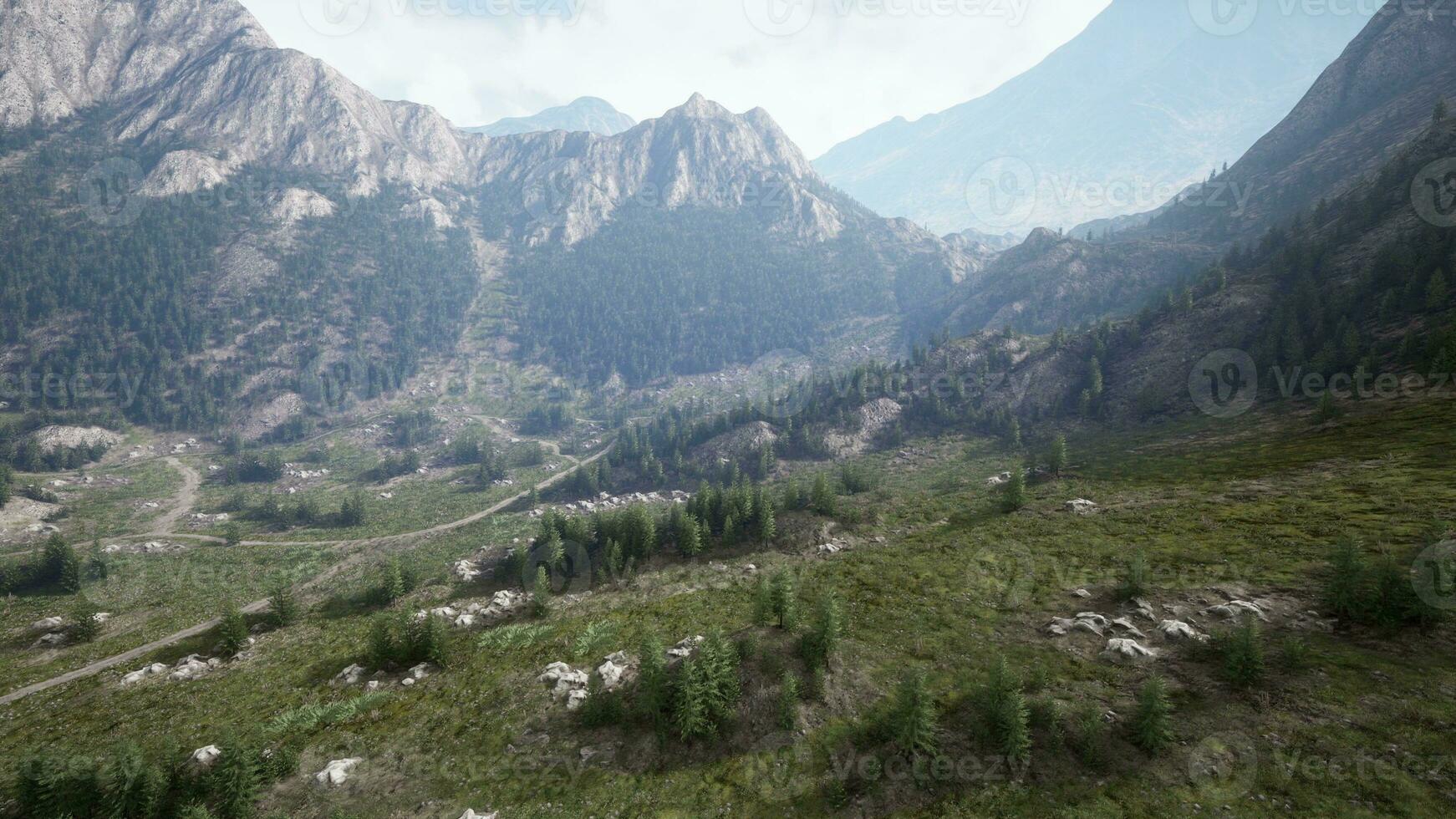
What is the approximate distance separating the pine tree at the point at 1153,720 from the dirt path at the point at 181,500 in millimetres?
191232

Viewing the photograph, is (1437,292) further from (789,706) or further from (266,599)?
(266,599)

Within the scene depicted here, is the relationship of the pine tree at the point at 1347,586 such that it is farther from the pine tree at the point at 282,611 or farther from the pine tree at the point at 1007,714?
the pine tree at the point at 282,611

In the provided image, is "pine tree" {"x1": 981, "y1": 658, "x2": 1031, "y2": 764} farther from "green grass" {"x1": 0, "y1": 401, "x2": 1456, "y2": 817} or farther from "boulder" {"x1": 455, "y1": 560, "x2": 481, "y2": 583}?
"boulder" {"x1": 455, "y1": 560, "x2": 481, "y2": 583}

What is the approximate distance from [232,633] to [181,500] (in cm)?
14486

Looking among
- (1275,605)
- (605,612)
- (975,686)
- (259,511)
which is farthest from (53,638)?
(1275,605)

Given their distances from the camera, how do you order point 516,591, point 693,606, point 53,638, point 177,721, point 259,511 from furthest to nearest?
point 259,511, point 516,591, point 53,638, point 693,606, point 177,721

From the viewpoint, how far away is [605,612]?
56.9 m

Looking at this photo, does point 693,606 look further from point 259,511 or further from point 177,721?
point 259,511

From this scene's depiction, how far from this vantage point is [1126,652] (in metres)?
33.9

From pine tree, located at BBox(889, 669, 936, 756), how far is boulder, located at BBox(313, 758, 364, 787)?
121 feet

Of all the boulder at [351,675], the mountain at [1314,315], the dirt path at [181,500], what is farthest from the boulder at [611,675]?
the dirt path at [181,500]

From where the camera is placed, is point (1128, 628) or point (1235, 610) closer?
point (1235, 610)

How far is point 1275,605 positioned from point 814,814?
3638cm

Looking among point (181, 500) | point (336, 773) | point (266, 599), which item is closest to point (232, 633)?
point (266, 599)
